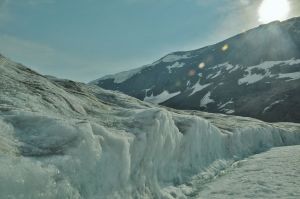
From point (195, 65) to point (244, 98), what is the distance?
181 ft

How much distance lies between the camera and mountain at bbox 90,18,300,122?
84.5 metres

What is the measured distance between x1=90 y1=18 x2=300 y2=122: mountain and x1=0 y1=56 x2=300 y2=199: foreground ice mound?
64.7 m

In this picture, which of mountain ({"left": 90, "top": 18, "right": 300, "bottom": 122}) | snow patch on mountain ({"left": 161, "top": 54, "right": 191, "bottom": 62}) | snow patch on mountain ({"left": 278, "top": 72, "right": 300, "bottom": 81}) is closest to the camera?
mountain ({"left": 90, "top": 18, "right": 300, "bottom": 122})

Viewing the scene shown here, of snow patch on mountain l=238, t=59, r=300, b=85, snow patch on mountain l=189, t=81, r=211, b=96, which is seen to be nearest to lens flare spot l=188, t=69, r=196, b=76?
snow patch on mountain l=189, t=81, r=211, b=96

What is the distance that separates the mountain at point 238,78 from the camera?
84.5 m

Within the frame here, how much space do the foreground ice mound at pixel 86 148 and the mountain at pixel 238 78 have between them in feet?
212

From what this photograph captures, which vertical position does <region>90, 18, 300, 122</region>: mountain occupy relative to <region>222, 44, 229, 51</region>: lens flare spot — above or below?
below

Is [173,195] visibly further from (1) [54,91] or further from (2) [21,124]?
(1) [54,91]

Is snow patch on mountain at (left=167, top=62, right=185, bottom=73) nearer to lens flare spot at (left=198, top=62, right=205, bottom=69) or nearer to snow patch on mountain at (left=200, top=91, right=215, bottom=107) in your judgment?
lens flare spot at (left=198, top=62, right=205, bottom=69)

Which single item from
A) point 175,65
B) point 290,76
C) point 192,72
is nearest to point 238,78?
point 290,76

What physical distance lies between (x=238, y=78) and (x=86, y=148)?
105 meters

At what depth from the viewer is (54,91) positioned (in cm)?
1460

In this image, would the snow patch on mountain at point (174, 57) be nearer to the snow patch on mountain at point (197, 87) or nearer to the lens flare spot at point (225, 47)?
the lens flare spot at point (225, 47)

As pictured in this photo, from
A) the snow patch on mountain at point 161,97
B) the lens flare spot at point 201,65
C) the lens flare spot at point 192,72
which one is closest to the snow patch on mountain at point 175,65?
the lens flare spot at point 201,65
